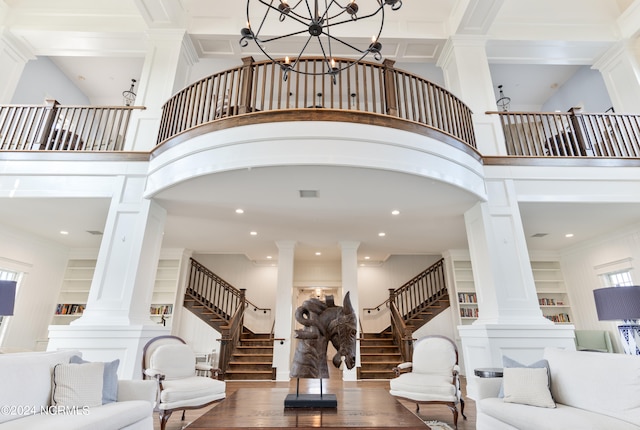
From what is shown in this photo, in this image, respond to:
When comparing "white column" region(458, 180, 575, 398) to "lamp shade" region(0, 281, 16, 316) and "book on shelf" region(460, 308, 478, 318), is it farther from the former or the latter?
"lamp shade" region(0, 281, 16, 316)

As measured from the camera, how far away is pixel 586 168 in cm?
505

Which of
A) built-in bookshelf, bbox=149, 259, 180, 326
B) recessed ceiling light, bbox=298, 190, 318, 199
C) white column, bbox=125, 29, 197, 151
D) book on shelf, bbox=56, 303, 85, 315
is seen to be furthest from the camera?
built-in bookshelf, bbox=149, 259, 180, 326

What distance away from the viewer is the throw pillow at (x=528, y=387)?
2.52m

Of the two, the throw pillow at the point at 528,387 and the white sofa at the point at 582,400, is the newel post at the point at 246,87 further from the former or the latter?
the white sofa at the point at 582,400

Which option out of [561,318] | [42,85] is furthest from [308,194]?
[42,85]

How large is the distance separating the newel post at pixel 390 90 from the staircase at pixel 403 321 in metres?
5.00

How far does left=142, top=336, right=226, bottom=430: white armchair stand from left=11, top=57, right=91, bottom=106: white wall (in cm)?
649

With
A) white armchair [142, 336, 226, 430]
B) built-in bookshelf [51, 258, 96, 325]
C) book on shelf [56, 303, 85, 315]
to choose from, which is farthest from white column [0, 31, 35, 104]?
white armchair [142, 336, 226, 430]

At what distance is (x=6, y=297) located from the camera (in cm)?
303

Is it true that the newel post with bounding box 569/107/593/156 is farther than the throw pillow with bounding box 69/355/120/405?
Yes

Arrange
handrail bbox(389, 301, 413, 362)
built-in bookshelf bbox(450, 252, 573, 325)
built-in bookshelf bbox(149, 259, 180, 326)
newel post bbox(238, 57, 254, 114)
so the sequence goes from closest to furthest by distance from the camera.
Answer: newel post bbox(238, 57, 254, 114)
handrail bbox(389, 301, 413, 362)
built-in bookshelf bbox(450, 252, 573, 325)
built-in bookshelf bbox(149, 259, 180, 326)

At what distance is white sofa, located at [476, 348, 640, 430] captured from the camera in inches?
84.1

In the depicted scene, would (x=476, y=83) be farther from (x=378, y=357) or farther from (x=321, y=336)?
(x=378, y=357)

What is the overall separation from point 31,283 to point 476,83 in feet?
31.4
